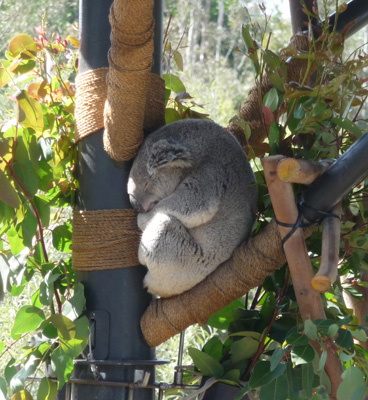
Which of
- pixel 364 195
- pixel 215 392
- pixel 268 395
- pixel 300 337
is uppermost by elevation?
pixel 364 195

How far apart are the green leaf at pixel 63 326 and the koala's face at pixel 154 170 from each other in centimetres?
37

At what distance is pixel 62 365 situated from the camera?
5.05 ft

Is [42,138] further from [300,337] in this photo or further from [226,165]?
[300,337]

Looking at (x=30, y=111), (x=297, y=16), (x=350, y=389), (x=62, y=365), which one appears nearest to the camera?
(x=350, y=389)

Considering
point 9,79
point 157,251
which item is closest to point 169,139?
point 157,251

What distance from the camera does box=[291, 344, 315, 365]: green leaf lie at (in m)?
1.35

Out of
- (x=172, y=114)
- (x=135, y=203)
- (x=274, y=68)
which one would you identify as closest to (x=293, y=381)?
(x=135, y=203)

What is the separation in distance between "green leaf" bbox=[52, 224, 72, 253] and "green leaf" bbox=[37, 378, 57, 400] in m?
0.45

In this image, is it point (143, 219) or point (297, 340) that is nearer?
point (297, 340)

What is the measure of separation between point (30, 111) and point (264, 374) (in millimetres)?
856

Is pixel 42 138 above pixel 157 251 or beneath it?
above

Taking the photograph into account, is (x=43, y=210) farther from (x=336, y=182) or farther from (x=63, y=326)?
(x=336, y=182)

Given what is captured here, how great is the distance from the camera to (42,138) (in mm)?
1775

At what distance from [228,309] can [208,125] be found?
1.75 ft
